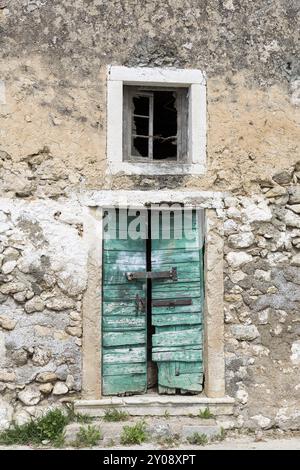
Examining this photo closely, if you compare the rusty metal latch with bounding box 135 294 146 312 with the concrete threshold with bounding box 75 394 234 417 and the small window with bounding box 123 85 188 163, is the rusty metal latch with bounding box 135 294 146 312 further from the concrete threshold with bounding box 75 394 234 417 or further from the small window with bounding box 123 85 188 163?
the small window with bounding box 123 85 188 163

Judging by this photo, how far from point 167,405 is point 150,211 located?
1839mm

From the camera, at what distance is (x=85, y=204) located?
19.3ft

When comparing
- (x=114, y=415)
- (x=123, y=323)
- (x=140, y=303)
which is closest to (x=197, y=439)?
(x=114, y=415)

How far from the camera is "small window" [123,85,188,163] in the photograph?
20.3 ft

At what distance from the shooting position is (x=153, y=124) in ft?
20.9

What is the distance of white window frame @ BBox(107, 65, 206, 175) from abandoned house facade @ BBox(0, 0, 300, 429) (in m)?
0.01

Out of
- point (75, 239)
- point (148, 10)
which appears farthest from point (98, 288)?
point (148, 10)

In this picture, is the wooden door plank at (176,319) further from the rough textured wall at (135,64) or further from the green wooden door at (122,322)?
the rough textured wall at (135,64)

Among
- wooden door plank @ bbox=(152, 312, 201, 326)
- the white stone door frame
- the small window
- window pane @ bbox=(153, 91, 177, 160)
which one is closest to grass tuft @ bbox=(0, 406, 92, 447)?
the white stone door frame

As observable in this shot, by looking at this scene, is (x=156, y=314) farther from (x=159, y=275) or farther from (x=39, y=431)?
(x=39, y=431)
